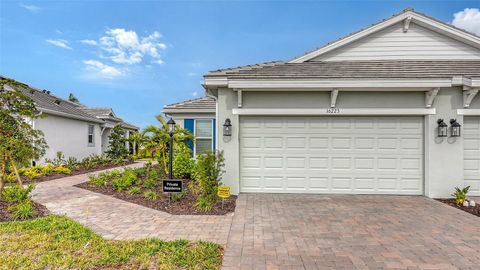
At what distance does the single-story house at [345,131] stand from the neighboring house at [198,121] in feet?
11.7

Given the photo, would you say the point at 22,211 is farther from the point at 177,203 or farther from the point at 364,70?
the point at 364,70

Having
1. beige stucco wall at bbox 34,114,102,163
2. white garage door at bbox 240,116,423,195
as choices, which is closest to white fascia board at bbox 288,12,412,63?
white garage door at bbox 240,116,423,195

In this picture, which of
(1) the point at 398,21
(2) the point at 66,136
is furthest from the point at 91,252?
(2) the point at 66,136

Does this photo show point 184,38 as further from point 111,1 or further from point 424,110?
point 424,110

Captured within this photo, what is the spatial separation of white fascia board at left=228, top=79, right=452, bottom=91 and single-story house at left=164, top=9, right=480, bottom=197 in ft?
0.09

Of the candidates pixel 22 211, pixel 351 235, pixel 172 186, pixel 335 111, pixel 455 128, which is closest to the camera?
pixel 351 235

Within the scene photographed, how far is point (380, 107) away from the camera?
23.6 feet

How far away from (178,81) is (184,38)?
2634 mm

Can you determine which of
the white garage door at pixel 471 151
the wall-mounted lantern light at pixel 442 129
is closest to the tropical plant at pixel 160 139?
the wall-mounted lantern light at pixel 442 129

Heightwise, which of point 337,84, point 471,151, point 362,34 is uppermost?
point 362,34

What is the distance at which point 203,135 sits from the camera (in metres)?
11.3

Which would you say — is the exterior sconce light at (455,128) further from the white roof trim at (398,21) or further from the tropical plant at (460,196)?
the white roof trim at (398,21)

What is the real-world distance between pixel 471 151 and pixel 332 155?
387 cm

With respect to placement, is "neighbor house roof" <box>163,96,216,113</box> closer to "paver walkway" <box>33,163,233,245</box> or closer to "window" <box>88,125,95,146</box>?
"paver walkway" <box>33,163,233,245</box>
